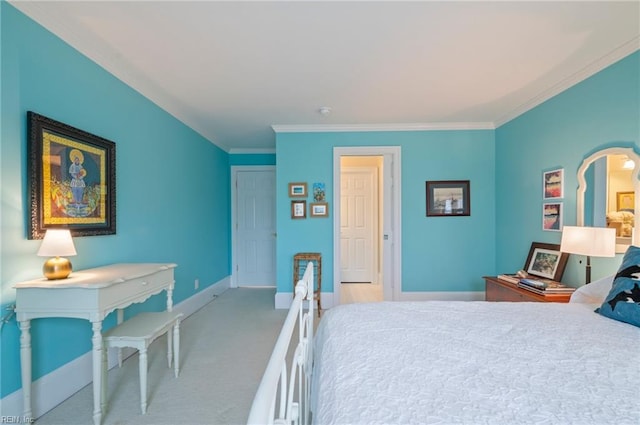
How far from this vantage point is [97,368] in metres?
1.49

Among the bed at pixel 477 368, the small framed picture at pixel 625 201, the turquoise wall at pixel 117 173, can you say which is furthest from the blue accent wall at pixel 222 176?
the bed at pixel 477 368

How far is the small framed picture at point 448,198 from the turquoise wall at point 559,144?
390mm

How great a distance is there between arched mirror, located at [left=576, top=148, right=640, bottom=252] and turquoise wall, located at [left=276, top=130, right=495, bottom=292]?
1287mm

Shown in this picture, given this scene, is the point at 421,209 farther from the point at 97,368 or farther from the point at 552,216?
the point at 97,368

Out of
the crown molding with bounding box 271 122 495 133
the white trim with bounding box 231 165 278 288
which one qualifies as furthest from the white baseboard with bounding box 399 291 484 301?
the white trim with bounding box 231 165 278 288

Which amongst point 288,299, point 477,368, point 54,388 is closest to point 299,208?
point 288,299

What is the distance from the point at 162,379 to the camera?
6.63 ft

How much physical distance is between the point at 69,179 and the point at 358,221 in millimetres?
4024

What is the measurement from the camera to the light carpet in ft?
5.43

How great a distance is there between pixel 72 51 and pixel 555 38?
323 cm

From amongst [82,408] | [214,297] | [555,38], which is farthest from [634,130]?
[214,297]

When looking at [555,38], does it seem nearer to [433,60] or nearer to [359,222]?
[433,60]

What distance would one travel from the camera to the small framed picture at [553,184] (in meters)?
2.50

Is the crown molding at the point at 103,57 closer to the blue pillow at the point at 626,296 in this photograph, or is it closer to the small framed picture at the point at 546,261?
the blue pillow at the point at 626,296
